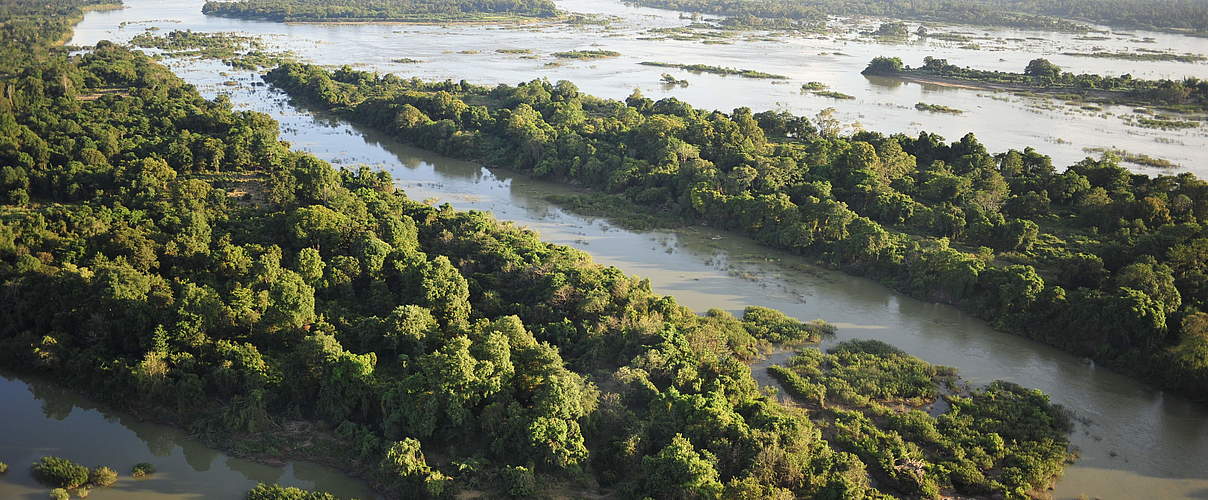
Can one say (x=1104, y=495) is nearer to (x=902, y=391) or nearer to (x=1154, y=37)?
(x=902, y=391)

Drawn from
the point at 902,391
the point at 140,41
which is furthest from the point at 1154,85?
the point at 140,41

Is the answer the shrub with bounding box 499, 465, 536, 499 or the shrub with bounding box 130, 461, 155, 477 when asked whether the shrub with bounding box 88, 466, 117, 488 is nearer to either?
the shrub with bounding box 130, 461, 155, 477

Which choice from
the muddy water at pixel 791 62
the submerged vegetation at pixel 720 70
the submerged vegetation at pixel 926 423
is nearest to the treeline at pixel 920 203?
the submerged vegetation at pixel 926 423

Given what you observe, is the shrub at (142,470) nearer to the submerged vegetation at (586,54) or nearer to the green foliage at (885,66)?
the green foliage at (885,66)

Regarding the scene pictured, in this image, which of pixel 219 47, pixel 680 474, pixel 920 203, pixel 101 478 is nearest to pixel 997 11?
pixel 920 203

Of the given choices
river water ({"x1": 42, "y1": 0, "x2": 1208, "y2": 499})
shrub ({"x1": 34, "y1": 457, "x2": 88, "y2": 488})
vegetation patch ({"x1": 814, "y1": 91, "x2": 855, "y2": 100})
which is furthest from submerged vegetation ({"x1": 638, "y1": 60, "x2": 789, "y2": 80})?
shrub ({"x1": 34, "y1": 457, "x2": 88, "y2": 488})

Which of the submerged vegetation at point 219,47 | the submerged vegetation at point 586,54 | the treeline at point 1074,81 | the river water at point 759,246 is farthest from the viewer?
the submerged vegetation at point 586,54
